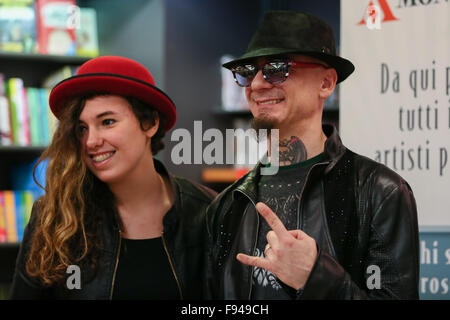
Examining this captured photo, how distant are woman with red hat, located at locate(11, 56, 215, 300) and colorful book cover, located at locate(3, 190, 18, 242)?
4.28 feet

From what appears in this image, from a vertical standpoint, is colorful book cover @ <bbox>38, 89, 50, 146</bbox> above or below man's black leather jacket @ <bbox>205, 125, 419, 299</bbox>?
above

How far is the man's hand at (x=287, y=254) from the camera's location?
42.4 inches

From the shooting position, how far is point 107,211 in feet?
4.92

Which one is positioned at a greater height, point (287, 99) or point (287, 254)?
point (287, 99)

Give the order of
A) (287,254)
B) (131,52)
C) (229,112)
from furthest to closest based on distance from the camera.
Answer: (229,112) < (131,52) < (287,254)

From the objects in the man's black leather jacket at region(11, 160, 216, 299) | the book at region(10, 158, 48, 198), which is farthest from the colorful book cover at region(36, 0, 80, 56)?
the man's black leather jacket at region(11, 160, 216, 299)

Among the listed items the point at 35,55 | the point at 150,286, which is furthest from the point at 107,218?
the point at 35,55

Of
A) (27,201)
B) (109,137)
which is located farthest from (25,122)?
(109,137)

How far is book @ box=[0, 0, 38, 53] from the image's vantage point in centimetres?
265

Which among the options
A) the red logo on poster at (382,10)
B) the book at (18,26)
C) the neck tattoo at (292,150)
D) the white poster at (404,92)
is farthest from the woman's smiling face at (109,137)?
the book at (18,26)

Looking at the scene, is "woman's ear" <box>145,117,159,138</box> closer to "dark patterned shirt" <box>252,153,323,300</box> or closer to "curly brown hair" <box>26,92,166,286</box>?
"curly brown hair" <box>26,92,166,286</box>

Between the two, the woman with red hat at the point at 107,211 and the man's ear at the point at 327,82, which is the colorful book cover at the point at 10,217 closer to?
the woman with red hat at the point at 107,211

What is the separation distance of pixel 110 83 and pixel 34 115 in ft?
4.87

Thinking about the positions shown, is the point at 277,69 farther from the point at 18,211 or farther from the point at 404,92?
the point at 18,211
